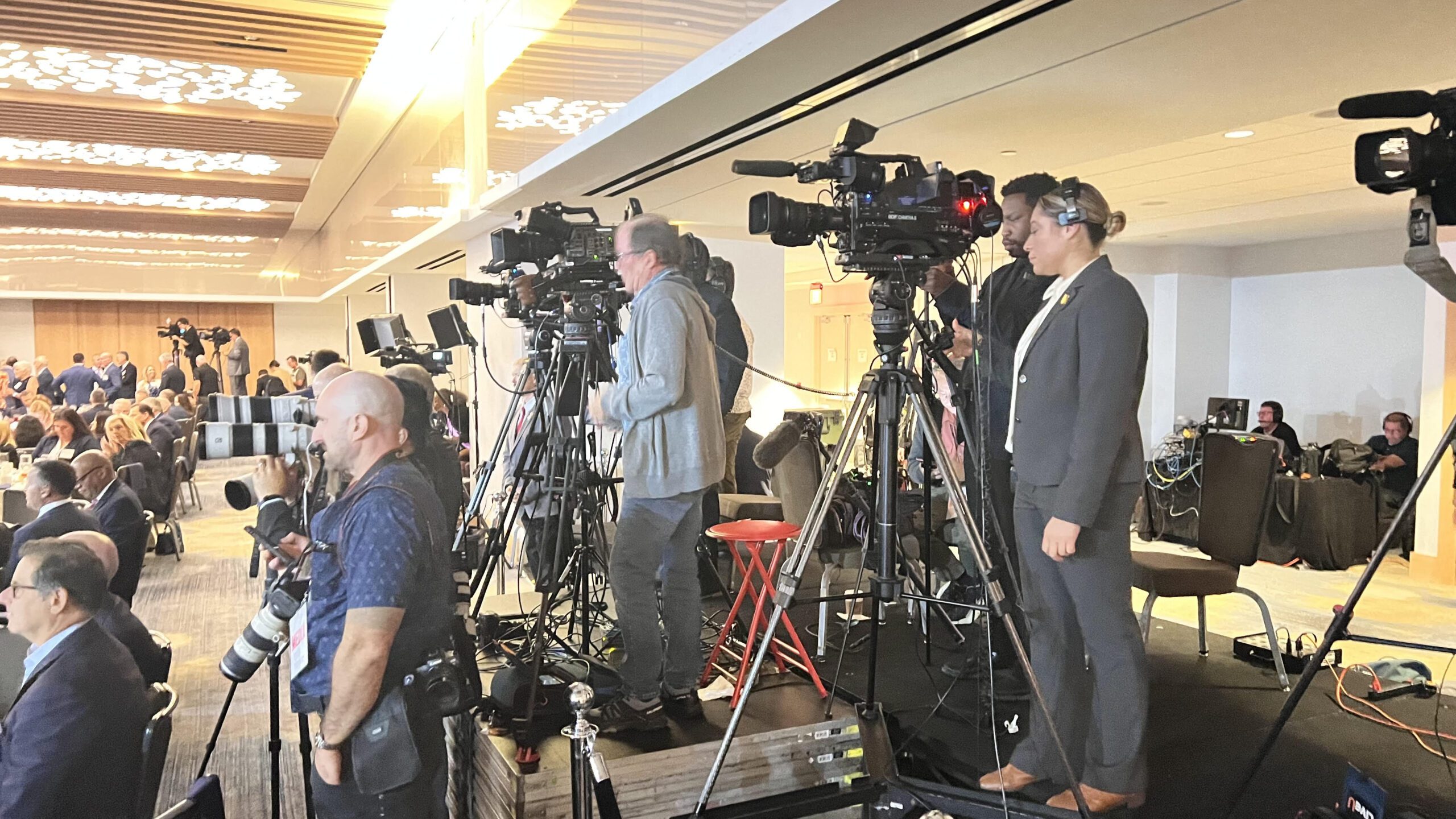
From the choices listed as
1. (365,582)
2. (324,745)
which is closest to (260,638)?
(324,745)

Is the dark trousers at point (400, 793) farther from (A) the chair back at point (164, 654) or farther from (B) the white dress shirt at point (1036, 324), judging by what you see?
(B) the white dress shirt at point (1036, 324)

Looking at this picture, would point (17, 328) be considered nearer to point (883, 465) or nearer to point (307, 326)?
point (307, 326)

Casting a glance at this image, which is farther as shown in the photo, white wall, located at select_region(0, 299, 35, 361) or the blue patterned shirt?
white wall, located at select_region(0, 299, 35, 361)

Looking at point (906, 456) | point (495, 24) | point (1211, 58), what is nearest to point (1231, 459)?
point (906, 456)

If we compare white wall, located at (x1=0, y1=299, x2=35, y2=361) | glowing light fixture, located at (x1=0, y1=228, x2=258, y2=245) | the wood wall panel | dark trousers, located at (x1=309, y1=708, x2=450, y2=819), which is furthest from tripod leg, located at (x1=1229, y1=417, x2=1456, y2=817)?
white wall, located at (x1=0, y1=299, x2=35, y2=361)

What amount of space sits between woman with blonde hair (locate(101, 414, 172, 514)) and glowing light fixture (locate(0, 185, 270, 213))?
838 centimetres

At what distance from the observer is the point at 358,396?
1.60 metres

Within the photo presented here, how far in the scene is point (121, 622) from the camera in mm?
2221

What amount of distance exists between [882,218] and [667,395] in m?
0.70

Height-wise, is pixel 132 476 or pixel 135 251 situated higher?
pixel 135 251

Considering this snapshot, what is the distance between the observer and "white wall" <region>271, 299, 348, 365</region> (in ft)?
58.4

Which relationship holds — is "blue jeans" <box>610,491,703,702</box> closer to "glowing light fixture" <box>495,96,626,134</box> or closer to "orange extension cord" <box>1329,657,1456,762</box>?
"glowing light fixture" <box>495,96,626,134</box>

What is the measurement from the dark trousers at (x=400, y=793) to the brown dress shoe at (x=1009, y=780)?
1.32 metres

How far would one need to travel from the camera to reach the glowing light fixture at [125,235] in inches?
536
